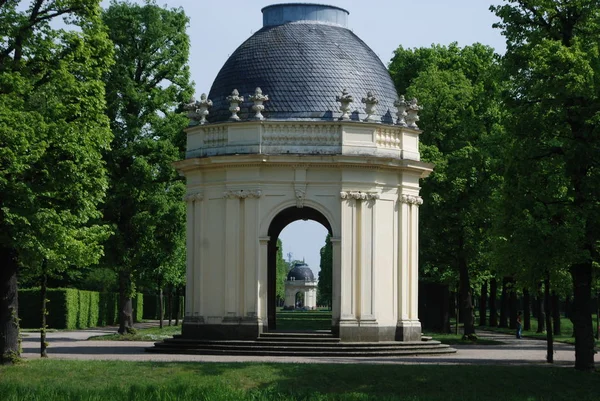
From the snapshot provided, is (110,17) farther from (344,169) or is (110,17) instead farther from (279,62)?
(344,169)

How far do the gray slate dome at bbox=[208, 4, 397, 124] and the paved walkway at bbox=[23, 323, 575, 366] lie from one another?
8.91 m

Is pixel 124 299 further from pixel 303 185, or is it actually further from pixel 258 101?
pixel 258 101

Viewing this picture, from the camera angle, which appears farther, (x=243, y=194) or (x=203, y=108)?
(x=203, y=108)

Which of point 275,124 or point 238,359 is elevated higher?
point 275,124

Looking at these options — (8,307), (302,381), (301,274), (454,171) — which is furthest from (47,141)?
(301,274)

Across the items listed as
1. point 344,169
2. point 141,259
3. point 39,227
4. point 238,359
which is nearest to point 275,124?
point 344,169

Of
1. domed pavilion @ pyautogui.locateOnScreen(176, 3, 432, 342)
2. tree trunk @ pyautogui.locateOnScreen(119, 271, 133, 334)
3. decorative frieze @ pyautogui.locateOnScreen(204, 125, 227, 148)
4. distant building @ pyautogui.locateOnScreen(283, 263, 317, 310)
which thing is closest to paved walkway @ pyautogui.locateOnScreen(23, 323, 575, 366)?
tree trunk @ pyautogui.locateOnScreen(119, 271, 133, 334)

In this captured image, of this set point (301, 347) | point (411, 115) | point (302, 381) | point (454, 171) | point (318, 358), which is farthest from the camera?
point (454, 171)

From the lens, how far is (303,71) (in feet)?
129

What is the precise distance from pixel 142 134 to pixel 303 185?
14248mm

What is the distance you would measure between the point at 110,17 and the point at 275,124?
1450 centimetres

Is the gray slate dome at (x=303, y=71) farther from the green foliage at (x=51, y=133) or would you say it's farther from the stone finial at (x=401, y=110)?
the green foliage at (x=51, y=133)

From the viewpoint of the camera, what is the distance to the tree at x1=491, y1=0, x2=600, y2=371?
98.6 ft

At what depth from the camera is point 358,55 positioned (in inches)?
1612
